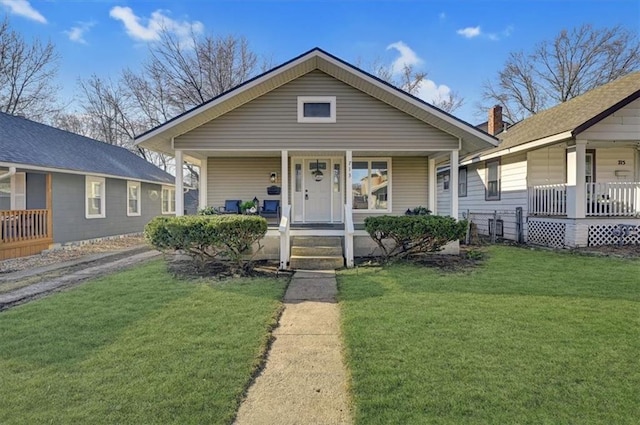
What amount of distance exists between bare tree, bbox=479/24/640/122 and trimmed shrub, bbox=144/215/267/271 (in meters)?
30.9

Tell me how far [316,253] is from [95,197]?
418 inches

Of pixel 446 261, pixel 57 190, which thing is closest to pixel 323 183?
pixel 446 261

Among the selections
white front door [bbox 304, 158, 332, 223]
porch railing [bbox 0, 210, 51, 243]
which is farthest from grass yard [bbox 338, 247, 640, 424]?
porch railing [bbox 0, 210, 51, 243]

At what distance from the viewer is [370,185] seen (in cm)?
1209

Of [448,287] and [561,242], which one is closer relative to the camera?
[448,287]

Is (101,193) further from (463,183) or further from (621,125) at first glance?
(621,125)

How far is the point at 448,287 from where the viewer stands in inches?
255

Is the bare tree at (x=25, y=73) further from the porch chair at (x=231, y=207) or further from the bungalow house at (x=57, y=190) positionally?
the porch chair at (x=231, y=207)

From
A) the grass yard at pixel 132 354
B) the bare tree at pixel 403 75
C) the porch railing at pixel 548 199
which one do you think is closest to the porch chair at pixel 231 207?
the grass yard at pixel 132 354

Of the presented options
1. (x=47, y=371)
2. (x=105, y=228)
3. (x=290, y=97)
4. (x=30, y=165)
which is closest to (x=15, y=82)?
(x=105, y=228)

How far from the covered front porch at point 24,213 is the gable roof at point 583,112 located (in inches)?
607

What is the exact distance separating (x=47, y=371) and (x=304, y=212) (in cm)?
879

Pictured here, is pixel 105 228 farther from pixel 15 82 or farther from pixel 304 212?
pixel 15 82

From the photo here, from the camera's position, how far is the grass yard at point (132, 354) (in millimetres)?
2828
